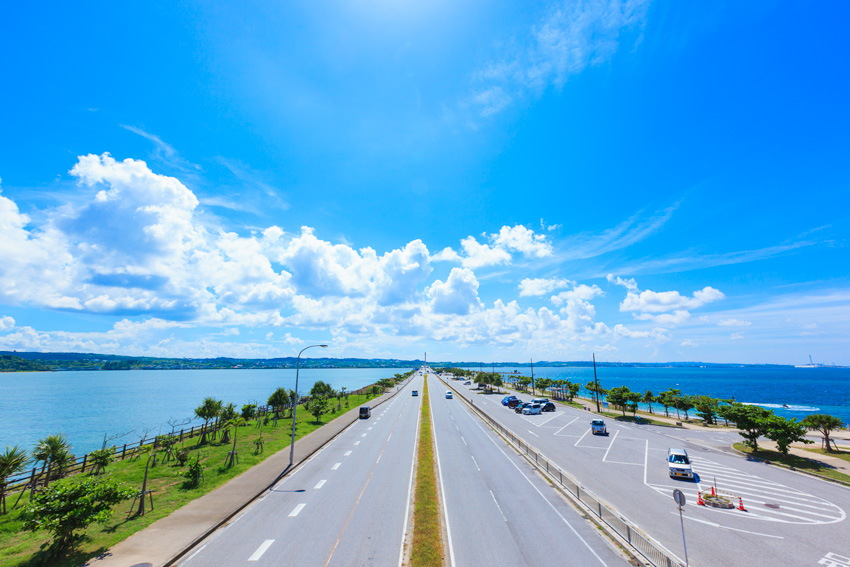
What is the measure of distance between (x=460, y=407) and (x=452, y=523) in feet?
178

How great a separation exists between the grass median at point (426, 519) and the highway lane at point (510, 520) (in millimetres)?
746

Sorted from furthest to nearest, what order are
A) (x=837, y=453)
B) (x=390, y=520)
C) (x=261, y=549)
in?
(x=837, y=453) < (x=390, y=520) < (x=261, y=549)

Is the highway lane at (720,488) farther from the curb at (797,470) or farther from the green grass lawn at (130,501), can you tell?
the green grass lawn at (130,501)

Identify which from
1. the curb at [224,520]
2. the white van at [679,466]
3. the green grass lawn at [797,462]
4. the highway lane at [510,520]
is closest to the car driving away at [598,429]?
the green grass lawn at [797,462]

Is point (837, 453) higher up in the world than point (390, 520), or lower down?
lower down

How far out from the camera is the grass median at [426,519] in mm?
15383

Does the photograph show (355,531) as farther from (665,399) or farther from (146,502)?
(665,399)

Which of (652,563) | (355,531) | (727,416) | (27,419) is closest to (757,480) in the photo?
(727,416)

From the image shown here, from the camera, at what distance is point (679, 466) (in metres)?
28.0

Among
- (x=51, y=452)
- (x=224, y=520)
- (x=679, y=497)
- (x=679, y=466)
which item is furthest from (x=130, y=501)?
(x=679, y=466)

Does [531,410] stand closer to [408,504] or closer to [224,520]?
[408,504]

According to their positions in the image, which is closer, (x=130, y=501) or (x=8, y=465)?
(x=8, y=465)

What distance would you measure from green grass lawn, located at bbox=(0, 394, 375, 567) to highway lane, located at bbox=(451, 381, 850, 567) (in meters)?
26.7

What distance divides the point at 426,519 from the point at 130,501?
61.9 ft
